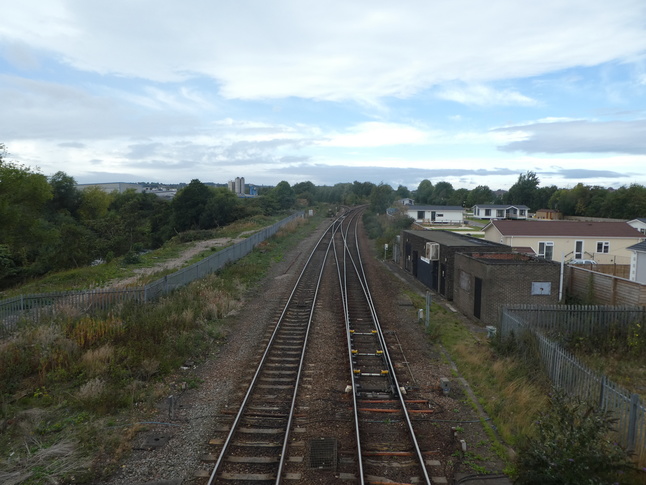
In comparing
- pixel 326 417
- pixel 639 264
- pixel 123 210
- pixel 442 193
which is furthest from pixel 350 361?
pixel 442 193

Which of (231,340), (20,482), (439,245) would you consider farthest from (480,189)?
(20,482)

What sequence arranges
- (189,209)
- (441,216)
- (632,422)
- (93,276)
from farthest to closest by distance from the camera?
(441,216) < (189,209) < (93,276) < (632,422)

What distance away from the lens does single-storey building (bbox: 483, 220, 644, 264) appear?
32.1 meters

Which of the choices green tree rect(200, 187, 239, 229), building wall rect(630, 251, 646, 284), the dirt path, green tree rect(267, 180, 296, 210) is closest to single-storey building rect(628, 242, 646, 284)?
building wall rect(630, 251, 646, 284)

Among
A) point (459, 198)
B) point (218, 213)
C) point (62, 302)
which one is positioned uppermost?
point (459, 198)

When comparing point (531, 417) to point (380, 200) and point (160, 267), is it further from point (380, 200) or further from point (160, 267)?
point (380, 200)

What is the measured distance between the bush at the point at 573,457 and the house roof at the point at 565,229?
27.8 meters

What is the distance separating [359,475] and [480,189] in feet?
370

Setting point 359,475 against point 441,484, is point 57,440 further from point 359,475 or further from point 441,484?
point 441,484

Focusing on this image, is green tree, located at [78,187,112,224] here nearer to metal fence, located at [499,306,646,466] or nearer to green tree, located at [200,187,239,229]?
green tree, located at [200,187,239,229]

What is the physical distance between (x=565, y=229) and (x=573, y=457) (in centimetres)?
3092

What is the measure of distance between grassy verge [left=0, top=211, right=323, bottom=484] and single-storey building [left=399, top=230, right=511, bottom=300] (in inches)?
432

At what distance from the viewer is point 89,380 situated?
10.3m

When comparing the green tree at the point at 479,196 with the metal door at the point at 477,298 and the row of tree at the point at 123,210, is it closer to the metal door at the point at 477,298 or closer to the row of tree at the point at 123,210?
the row of tree at the point at 123,210
